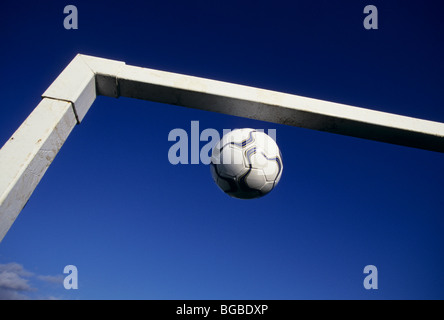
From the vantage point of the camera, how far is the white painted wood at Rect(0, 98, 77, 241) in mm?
1763

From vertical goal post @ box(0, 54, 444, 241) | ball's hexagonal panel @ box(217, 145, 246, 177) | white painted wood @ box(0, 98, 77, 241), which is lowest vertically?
white painted wood @ box(0, 98, 77, 241)

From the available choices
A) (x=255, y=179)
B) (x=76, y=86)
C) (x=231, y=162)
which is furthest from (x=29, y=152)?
(x=255, y=179)

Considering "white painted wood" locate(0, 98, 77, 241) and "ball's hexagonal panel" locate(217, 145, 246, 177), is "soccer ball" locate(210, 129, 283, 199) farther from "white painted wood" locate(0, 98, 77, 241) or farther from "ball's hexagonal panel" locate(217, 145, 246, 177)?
"white painted wood" locate(0, 98, 77, 241)

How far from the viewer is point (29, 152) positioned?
1.90 m

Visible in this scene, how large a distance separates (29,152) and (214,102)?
162 cm

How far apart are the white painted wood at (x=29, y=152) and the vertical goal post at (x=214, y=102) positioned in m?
0.02

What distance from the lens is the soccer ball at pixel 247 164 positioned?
288cm

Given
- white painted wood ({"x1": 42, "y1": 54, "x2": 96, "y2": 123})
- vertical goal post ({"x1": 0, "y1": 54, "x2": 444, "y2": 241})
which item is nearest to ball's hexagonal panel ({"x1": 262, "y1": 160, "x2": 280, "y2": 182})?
vertical goal post ({"x1": 0, "y1": 54, "x2": 444, "y2": 241})

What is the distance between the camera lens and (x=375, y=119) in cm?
243

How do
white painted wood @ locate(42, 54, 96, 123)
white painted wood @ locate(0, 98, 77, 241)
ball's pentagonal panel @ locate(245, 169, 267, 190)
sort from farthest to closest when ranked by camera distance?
ball's pentagonal panel @ locate(245, 169, 267, 190) → white painted wood @ locate(42, 54, 96, 123) → white painted wood @ locate(0, 98, 77, 241)

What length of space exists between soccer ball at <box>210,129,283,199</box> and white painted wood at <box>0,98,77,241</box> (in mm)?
1653

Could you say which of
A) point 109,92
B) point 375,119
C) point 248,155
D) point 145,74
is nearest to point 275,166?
point 248,155

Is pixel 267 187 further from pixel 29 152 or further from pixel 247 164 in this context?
pixel 29 152
